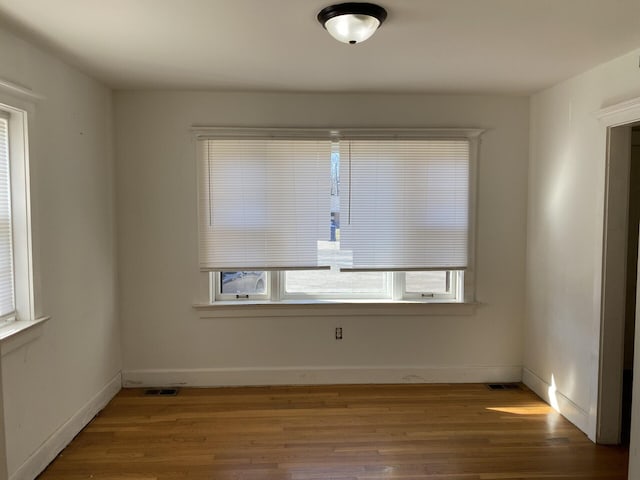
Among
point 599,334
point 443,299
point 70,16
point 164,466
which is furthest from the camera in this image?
point 443,299

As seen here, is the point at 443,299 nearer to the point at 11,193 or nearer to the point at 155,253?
the point at 155,253

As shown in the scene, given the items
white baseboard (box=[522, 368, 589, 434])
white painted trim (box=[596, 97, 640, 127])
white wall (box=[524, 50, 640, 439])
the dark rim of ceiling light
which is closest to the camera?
the dark rim of ceiling light

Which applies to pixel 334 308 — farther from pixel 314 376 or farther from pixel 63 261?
pixel 63 261

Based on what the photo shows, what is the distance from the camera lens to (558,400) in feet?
11.0

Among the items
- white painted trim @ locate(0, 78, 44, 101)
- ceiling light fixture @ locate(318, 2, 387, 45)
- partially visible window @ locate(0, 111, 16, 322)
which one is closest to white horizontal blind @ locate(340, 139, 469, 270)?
ceiling light fixture @ locate(318, 2, 387, 45)

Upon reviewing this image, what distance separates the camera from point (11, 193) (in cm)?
247

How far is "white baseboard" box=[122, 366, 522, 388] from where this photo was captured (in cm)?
376

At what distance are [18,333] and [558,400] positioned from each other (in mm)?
3592

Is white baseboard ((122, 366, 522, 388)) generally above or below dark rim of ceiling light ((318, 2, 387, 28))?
below

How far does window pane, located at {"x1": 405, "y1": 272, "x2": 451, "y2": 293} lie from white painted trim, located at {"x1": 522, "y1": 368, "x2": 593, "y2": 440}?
984 millimetres

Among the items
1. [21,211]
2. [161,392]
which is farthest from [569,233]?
[21,211]

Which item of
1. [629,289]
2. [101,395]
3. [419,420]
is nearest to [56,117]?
[101,395]

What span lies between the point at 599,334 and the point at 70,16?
11.6 feet

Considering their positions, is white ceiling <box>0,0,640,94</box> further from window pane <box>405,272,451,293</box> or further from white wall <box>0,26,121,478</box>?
window pane <box>405,272,451,293</box>
